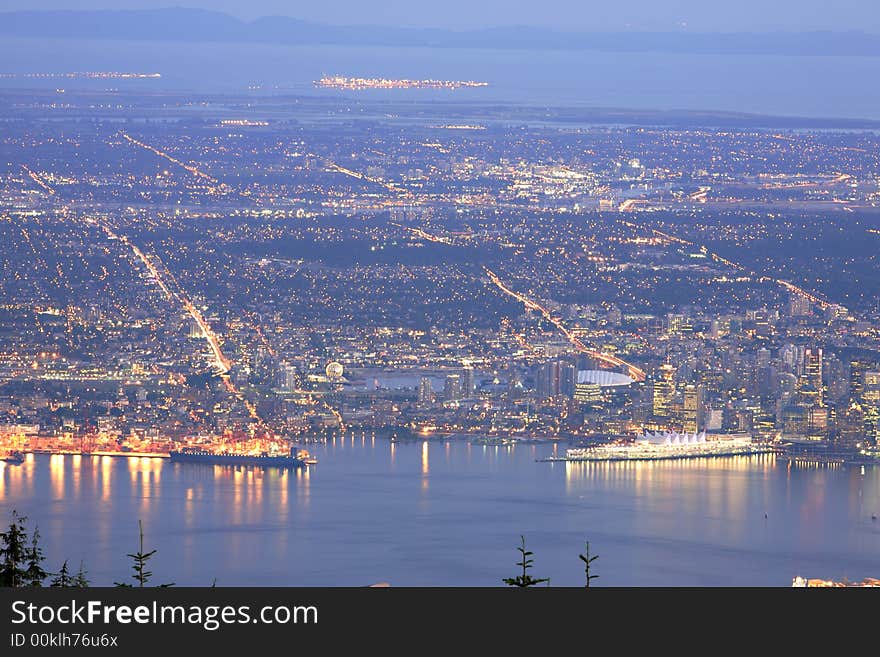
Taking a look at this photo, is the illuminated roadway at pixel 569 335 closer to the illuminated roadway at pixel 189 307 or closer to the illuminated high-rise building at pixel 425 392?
the illuminated high-rise building at pixel 425 392

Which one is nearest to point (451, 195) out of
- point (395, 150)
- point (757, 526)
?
point (395, 150)

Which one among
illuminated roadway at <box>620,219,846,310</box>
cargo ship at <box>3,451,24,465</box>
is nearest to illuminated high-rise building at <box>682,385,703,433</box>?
illuminated roadway at <box>620,219,846,310</box>

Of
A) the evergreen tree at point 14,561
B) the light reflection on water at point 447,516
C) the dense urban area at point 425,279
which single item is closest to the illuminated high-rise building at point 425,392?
the dense urban area at point 425,279

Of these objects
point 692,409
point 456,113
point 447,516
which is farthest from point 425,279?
point 456,113

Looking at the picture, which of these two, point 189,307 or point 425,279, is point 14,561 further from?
point 425,279

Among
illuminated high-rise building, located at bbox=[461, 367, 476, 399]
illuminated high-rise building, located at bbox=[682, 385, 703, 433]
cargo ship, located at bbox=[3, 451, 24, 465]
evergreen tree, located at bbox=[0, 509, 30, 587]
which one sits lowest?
cargo ship, located at bbox=[3, 451, 24, 465]

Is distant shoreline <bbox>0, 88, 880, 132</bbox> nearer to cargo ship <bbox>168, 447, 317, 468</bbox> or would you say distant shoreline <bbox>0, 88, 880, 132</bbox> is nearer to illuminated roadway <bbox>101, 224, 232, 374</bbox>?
illuminated roadway <bbox>101, 224, 232, 374</bbox>
